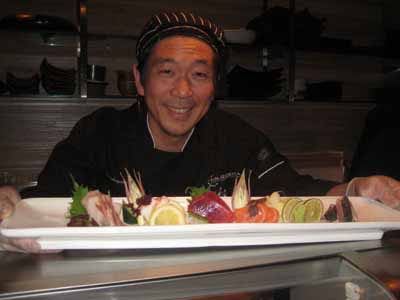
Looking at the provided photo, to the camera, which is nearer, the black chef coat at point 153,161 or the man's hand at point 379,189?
the man's hand at point 379,189

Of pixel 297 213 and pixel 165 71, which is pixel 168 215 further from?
pixel 165 71

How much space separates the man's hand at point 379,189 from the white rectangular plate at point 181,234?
0.23m

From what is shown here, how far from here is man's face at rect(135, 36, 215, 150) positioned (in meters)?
1.49

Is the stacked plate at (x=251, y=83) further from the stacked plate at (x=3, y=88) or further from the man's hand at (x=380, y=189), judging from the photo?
the man's hand at (x=380, y=189)

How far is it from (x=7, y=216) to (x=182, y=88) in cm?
84

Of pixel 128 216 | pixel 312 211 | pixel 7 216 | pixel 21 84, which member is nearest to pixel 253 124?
pixel 21 84

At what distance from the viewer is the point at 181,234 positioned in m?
0.78

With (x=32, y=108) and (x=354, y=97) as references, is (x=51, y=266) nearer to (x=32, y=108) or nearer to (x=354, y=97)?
(x=32, y=108)

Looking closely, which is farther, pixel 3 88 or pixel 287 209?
pixel 3 88

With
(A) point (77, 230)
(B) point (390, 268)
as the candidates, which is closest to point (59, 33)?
(A) point (77, 230)

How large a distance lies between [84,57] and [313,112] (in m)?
2.33

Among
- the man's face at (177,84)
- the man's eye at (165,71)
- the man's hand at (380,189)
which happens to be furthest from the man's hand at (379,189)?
the man's eye at (165,71)

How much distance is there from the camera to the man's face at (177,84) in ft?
4.87

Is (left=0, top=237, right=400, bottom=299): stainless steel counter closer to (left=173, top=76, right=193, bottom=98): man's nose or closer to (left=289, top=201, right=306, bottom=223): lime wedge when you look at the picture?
(left=289, top=201, right=306, bottom=223): lime wedge
